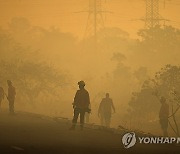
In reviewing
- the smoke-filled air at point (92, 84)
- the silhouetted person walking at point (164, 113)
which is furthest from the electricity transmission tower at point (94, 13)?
the silhouetted person walking at point (164, 113)

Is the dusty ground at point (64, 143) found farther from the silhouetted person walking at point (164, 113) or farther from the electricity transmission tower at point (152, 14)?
the electricity transmission tower at point (152, 14)

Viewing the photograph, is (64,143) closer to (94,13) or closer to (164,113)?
(164,113)

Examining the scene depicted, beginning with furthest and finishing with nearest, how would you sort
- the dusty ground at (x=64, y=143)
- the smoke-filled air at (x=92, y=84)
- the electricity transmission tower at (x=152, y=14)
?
1. the electricity transmission tower at (x=152, y=14)
2. the smoke-filled air at (x=92, y=84)
3. the dusty ground at (x=64, y=143)

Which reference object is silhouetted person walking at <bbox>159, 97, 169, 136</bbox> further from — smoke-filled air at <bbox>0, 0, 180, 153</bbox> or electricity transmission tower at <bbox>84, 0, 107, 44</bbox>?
electricity transmission tower at <bbox>84, 0, 107, 44</bbox>

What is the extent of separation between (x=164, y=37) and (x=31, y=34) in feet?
219

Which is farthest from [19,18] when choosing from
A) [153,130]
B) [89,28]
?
[153,130]

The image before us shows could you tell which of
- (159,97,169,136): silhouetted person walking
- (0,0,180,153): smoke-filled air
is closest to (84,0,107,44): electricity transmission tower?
(0,0,180,153): smoke-filled air

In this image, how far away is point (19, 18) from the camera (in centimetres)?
14412

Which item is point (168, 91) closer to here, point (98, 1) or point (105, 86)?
point (105, 86)

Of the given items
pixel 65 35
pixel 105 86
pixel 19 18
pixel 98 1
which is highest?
pixel 19 18

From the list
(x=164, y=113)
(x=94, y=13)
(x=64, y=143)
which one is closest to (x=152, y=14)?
(x=94, y=13)

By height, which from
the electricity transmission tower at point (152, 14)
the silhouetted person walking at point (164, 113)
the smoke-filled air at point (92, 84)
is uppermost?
the electricity transmission tower at point (152, 14)

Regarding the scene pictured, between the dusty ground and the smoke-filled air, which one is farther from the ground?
the smoke-filled air

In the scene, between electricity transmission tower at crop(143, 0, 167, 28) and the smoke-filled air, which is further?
electricity transmission tower at crop(143, 0, 167, 28)
